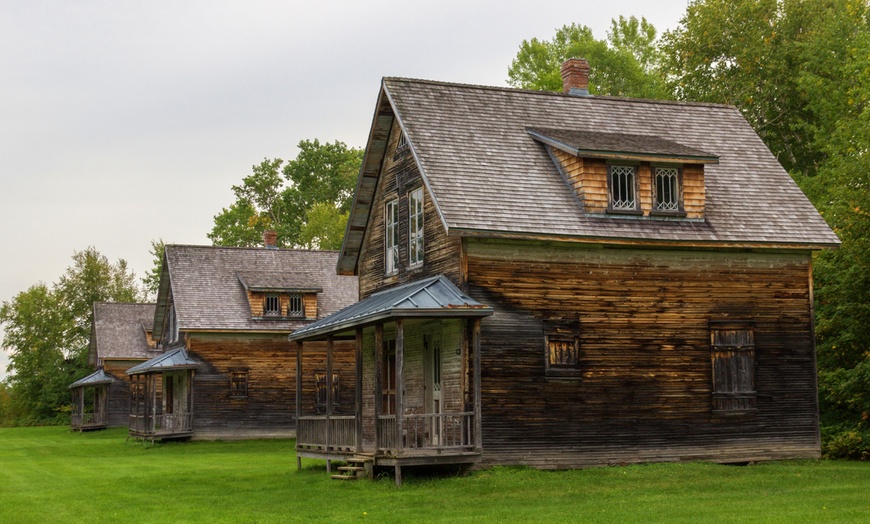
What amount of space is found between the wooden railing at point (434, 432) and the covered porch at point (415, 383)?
0.07ft

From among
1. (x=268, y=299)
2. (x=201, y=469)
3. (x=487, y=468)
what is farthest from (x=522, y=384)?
(x=268, y=299)

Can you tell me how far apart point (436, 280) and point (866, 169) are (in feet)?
45.4

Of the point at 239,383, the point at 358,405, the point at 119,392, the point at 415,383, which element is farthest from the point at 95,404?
the point at 358,405

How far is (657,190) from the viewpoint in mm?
25828

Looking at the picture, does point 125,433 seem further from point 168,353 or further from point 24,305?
point 24,305

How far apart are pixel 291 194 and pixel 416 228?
59.2 metres

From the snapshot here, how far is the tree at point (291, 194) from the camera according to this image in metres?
83.6

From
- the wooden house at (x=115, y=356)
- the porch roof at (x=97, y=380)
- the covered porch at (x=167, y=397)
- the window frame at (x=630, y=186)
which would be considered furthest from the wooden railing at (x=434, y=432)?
the wooden house at (x=115, y=356)

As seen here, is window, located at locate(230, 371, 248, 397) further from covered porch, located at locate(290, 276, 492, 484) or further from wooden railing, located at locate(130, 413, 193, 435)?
covered porch, located at locate(290, 276, 492, 484)

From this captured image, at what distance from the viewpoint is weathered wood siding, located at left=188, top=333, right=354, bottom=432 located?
145 feet

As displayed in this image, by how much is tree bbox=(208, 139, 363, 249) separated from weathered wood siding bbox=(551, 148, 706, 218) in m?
58.2

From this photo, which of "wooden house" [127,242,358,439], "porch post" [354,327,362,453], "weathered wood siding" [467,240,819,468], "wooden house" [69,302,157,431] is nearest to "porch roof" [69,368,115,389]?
"wooden house" [69,302,157,431]

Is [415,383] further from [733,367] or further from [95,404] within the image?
[95,404]

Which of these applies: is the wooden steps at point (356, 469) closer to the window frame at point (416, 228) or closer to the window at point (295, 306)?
the window frame at point (416, 228)
